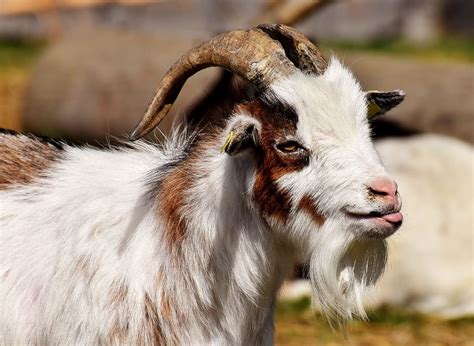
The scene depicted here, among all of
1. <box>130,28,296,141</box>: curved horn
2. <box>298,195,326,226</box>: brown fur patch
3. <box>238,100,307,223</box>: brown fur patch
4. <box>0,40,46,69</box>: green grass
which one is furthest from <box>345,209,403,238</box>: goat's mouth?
<box>0,40,46,69</box>: green grass

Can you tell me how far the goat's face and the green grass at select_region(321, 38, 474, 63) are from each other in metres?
14.9

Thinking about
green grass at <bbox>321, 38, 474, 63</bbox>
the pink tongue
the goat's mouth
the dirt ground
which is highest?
green grass at <bbox>321, 38, 474, 63</bbox>

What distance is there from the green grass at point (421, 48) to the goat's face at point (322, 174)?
48.8 feet

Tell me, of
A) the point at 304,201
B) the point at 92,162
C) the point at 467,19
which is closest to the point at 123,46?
the point at 92,162

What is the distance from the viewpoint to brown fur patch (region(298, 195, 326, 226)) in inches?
185

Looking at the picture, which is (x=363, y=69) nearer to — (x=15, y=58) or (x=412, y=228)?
(x=412, y=228)

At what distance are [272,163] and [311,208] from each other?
0.81 ft

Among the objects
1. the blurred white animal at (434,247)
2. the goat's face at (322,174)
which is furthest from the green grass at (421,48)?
the goat's face at (322,174)

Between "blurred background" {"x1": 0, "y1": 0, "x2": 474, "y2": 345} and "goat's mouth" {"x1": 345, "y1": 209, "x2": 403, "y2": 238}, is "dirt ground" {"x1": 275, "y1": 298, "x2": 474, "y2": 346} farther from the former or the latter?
"goat's mouth" {"x1": 345, "y1": 209, "x2": 403, "y2": 238}

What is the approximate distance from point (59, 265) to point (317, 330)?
377 cm

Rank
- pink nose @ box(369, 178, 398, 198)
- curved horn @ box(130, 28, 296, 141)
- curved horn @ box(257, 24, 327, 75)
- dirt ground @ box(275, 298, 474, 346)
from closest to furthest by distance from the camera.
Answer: pink nose @ box(369, 178, 398, 198) → curved horn @ box(130, 28, 296, 141) → curved horn @ box(257, 24, 327, 75) → dirt ground @ box(275, 298, 474, 346)

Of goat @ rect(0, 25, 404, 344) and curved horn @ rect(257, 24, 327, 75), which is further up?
curved horn @ rect(257, 24, 327, 75)

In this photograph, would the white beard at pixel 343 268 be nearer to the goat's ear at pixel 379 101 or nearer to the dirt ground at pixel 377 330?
the goat's ear at pixel 379 101

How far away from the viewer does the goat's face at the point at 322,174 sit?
4602 millimetres
